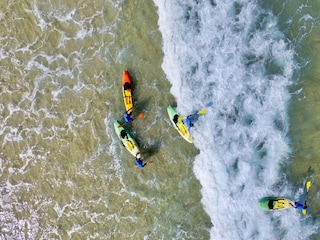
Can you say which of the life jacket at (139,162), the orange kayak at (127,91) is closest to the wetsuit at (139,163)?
the life jacket at (139,162)

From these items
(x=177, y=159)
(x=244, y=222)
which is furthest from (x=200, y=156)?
(x=244, y=222)

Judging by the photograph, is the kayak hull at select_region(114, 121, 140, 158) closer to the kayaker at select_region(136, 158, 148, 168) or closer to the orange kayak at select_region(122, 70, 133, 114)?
the kayaker at select_region(136, 158, 148, 168)

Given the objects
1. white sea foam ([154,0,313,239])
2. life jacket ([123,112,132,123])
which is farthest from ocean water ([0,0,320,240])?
life jacket ([123,112,132,123])

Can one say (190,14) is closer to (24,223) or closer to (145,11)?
(145,11)

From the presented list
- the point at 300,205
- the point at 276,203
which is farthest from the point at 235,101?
the point at 300,205

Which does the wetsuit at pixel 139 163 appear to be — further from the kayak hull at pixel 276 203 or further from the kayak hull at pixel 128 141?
the kayak hull at pixel 276 203
